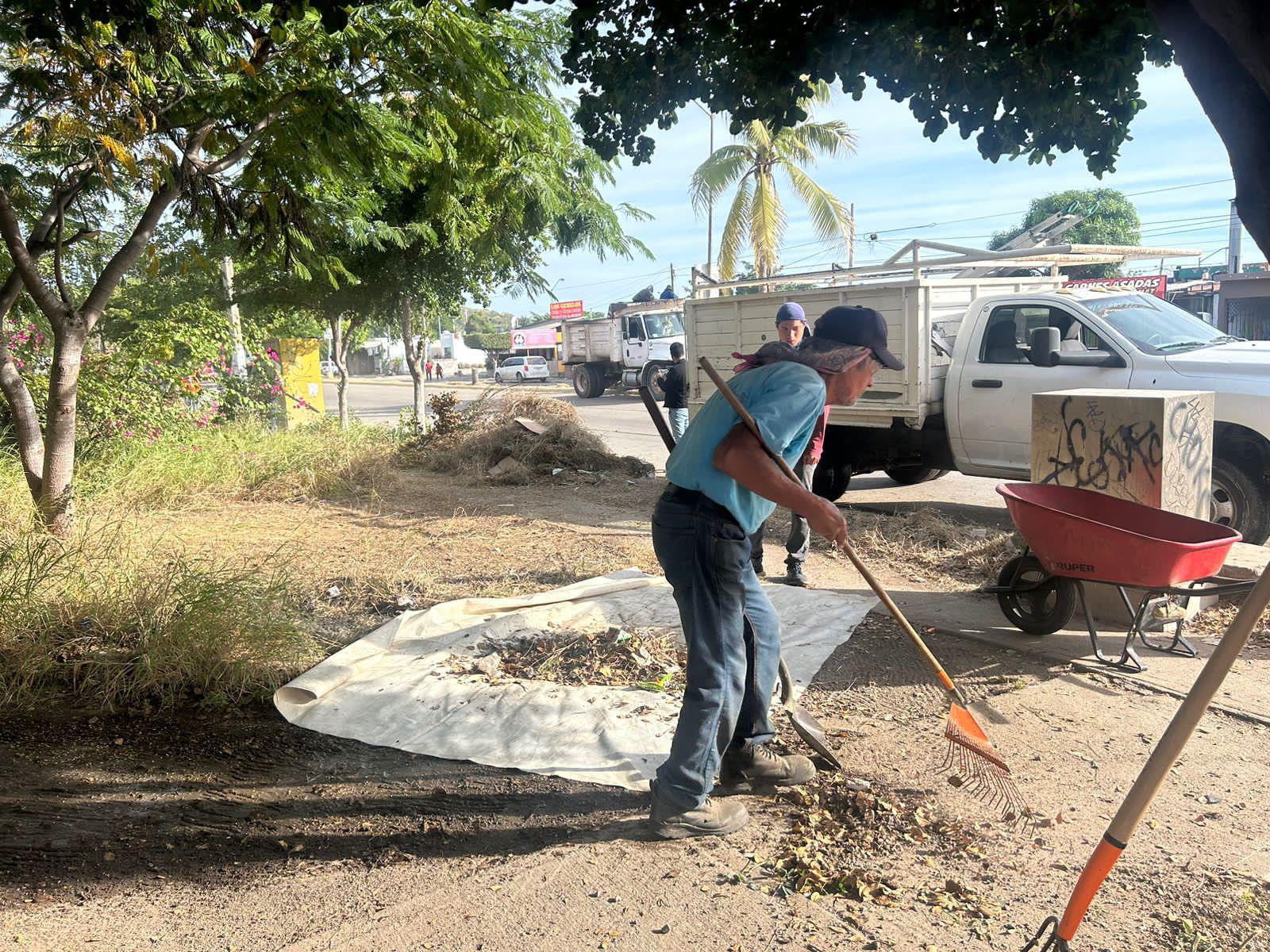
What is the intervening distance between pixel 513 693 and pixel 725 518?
1757mm

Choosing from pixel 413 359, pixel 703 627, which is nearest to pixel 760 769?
pixel 703 627

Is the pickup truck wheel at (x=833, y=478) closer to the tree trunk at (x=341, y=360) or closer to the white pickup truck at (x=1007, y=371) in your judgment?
the white pickup truck at (x=1007, y=371)

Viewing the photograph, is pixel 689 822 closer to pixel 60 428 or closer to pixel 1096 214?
pixel 60 428

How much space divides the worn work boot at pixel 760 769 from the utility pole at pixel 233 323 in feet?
33.2

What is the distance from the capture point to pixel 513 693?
4.33 metres

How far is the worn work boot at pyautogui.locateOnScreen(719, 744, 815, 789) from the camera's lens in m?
3.40

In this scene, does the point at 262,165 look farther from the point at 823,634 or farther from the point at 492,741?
the point at 823,634

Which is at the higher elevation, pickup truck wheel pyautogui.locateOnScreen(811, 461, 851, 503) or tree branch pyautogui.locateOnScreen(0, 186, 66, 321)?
tree branch pyautogui.locateOnScreen(0, 186, 66, 321)

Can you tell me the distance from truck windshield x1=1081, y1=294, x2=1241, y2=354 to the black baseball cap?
526 cm

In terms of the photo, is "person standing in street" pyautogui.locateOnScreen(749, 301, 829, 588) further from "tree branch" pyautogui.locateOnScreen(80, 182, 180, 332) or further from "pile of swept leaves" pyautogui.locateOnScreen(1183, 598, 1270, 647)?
"tree branch" pyautogui.locateOnScreen(80, 182, 180, 332)

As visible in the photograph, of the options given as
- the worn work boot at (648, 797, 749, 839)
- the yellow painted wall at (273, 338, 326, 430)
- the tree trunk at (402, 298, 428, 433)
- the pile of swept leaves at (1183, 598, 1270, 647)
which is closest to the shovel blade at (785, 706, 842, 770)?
the worn work boot at (648, 797, 749, 839)

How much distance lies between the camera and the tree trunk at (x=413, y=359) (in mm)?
13711

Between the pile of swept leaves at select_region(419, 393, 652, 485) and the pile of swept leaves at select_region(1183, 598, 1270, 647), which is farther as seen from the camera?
the pile of swept leaves at select_region(419, 393, 652, 485)

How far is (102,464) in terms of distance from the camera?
8.95 meters
